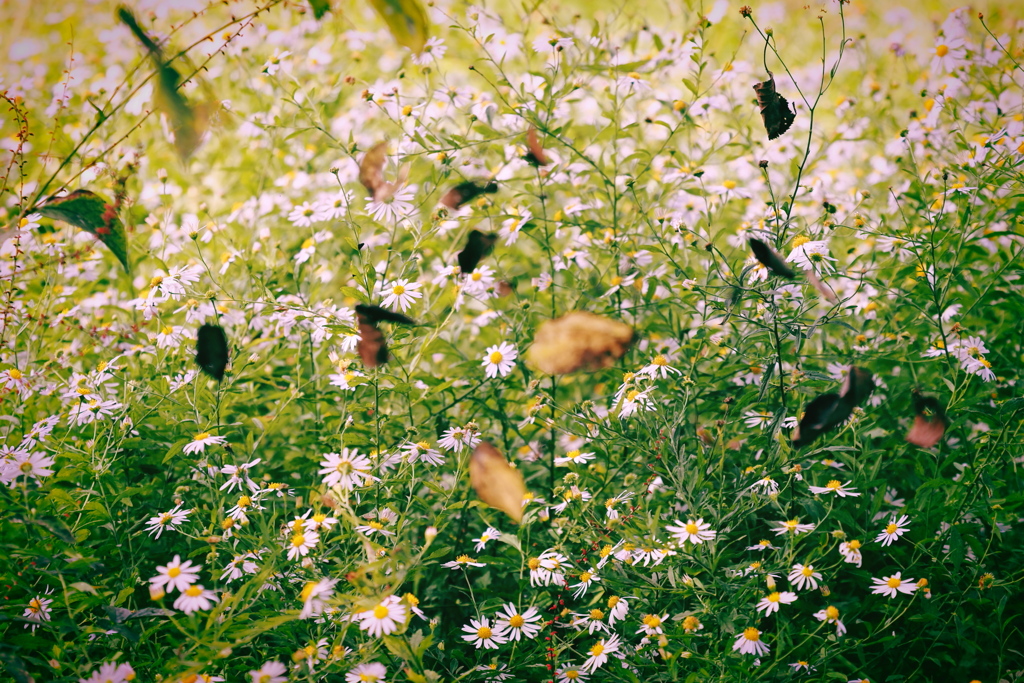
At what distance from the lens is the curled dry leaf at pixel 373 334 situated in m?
1.38

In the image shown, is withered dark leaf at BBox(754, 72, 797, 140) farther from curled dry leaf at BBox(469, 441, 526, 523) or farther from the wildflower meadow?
curled dry leaf at BBox(469, 441, 526, 523)

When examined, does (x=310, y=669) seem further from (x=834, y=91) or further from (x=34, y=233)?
(x=834, y=91)

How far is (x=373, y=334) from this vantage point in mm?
1429

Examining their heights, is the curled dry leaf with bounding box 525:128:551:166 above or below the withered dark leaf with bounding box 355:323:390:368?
above

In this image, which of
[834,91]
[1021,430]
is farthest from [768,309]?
[834,91]

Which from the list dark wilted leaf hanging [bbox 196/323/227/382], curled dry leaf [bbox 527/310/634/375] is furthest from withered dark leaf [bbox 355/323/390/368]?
curled dry leaf [bbox 527/310/634/375]

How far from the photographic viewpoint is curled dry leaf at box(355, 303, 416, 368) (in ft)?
4.54

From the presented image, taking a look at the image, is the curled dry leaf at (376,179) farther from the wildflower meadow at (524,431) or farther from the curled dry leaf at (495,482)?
the curled dry leaf at (495,482)

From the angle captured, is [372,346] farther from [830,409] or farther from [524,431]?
[830,409]

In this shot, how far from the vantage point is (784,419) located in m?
1.45

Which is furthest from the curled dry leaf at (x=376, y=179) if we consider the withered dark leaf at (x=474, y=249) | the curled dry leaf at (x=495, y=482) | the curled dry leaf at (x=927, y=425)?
the curled dry leaf at (x=927, y=425)

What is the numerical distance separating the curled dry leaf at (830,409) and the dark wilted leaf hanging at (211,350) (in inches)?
43.4

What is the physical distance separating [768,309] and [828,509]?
433 mm

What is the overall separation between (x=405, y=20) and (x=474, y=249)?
0.90 metres
